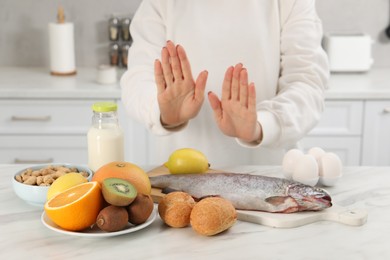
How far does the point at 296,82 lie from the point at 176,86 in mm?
448

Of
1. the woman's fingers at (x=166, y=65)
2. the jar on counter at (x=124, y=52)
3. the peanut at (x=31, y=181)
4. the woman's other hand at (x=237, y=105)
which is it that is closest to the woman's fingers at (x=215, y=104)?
the woman's other hand at (x=237, y=105)

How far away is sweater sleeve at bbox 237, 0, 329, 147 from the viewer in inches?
73.3

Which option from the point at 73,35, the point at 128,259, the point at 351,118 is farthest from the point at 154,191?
the point at 73,35

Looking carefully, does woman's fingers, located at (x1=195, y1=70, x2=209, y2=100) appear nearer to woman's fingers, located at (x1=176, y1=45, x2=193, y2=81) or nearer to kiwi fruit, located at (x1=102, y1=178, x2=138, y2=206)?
woman's fingers, located at (x1=176, y1=45, x2=193, y2=81)

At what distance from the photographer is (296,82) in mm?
1999

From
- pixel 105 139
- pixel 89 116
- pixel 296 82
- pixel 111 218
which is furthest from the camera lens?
pixel 89 116

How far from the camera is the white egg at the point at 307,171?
1675mm

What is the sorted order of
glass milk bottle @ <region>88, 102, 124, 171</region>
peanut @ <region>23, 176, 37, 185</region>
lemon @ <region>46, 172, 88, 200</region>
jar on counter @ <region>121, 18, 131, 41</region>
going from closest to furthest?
lemon @ <region>46, 172, 88, 200</region>, peanut @ <region>23, 176, 37, 185</region>, glass milk bottle @ <region>88, 102, 124, 171</region>, jar on counter @ <region>121, 18, 131, 41</region>

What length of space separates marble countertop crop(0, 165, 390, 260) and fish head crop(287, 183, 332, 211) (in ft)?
0.12

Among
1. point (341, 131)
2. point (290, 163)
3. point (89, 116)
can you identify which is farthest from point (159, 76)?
point (341, 131)

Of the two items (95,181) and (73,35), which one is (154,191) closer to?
(95,181)

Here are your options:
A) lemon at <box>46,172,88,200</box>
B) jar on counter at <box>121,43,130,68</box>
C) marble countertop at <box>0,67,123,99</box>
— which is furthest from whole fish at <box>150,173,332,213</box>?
jar on counter at <box>121,43,130,68</box>

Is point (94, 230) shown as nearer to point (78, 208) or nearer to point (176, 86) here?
point (78, 208)

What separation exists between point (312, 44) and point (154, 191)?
→ 686 millimetres
